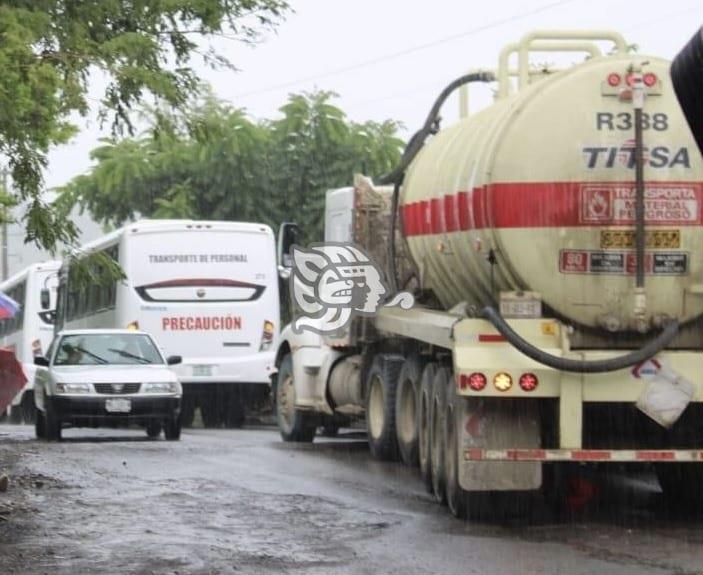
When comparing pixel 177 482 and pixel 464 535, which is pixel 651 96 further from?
pixel 177 482

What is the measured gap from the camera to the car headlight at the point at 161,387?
22.0 meters

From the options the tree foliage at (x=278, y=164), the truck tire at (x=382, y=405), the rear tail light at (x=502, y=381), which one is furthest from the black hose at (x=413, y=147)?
the tree foliage at (x=278, y=164)

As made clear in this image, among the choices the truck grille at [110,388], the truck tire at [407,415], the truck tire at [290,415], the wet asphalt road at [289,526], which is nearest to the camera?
the wet asphalt road at [289,526]

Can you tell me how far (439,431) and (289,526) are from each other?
1.90 m

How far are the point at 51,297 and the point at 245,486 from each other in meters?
26.4

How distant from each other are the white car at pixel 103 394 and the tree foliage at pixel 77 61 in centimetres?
794

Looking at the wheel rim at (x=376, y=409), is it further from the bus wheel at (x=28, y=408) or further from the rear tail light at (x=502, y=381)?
the bus wheel at (x=28, y=408)

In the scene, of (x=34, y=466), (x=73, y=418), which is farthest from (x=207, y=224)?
(x=34, y=466)

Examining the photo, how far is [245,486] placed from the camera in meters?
14.5

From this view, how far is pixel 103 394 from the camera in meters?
21.9

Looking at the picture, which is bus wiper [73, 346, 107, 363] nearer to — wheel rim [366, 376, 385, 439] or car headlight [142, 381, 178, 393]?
car headlight [142, 381, 178, 393]

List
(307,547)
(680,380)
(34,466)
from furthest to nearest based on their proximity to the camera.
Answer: (34,466) → (680,380) → (307,547)

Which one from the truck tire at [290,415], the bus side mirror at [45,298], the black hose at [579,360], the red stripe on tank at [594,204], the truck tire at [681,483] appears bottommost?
the truck tire at [681,483]

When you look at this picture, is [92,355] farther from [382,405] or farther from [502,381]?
[502,381]
